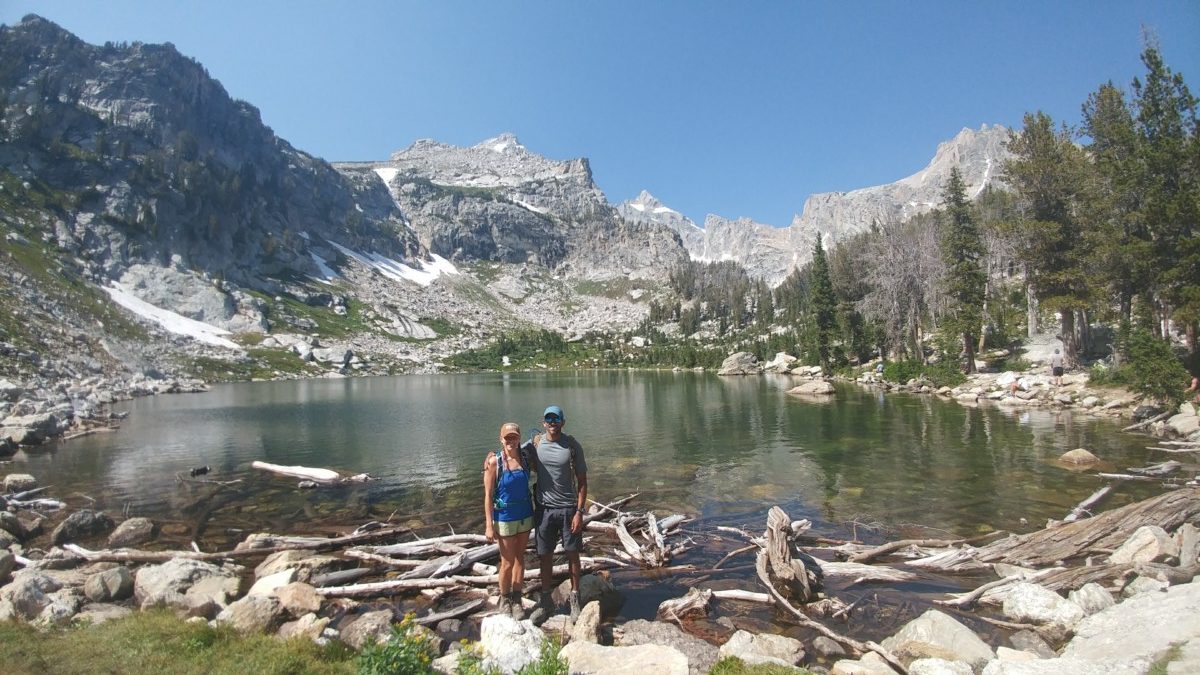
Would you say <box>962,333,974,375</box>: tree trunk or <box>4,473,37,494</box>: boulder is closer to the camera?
<box>4,473,37,494</box>: boulder

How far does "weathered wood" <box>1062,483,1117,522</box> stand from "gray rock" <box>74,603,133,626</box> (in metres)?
24.6

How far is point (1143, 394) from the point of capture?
35.4 meters

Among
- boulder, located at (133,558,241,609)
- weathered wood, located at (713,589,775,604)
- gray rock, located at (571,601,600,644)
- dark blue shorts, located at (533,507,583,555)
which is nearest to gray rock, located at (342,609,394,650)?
dark blue shorts, located at (533,507,583,555)

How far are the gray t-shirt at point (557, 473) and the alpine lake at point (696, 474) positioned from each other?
3645 millimetres

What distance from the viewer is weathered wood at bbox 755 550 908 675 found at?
9375 mm

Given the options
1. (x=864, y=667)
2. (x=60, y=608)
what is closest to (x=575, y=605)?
(x=864, y=667)

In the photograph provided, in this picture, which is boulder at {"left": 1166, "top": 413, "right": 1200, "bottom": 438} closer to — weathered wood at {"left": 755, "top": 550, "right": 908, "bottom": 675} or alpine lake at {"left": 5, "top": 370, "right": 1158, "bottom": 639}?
alpine lake at {"left": 5, "top": 370, "right": 1158, "bottom": 639}

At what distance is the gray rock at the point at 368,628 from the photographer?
35.0 ft

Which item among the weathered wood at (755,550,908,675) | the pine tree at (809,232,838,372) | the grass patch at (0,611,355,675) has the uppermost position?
the pine tree at (809,232,838,372)

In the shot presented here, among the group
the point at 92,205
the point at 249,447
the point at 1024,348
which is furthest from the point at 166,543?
the point at 92,205

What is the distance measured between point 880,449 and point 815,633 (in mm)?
25006

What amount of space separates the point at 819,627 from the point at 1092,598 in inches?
223

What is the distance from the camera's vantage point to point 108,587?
12.9 m

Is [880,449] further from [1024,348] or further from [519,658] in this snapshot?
[1024,348]
